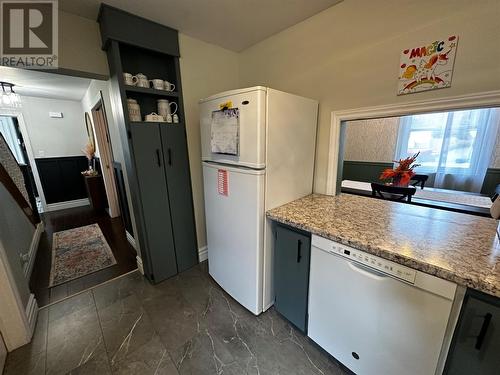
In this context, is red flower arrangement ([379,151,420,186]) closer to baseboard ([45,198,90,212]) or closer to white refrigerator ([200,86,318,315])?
white refrigerator ([200,86,318,315])

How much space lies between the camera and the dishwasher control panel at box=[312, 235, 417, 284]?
2.82 feet

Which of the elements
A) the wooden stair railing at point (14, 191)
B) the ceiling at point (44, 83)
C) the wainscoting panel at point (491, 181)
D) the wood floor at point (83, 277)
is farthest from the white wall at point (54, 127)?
the wainscoting panel at point (491, 181)

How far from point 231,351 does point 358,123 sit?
6.77 ft

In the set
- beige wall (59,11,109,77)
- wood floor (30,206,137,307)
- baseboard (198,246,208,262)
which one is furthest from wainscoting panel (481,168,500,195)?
wood floor (30,206,137,307)

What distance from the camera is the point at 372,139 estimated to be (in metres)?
1.89

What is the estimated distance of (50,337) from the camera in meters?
1.46

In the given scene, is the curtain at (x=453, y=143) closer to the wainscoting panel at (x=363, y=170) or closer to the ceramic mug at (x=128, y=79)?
the wainscoting panel at (x=363, y=170)

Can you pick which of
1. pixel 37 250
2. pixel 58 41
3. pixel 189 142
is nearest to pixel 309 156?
pixel 189 142

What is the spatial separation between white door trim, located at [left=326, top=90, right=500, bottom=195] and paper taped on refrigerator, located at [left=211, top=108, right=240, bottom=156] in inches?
33.0

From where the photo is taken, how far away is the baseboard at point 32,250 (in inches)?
81.8

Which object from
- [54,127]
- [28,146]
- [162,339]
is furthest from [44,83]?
→ [162,339]

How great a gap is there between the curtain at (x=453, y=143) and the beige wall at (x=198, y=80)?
6.04ft

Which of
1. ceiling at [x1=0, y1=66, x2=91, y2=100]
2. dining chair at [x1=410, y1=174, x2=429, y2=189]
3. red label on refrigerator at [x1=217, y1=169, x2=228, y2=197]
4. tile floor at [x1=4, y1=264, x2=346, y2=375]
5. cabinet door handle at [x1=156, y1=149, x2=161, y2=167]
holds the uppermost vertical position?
ceiling at [x1=0, y1=66, x2=91, y2=100]

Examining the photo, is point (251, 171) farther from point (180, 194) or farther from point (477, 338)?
point (477, 338)
